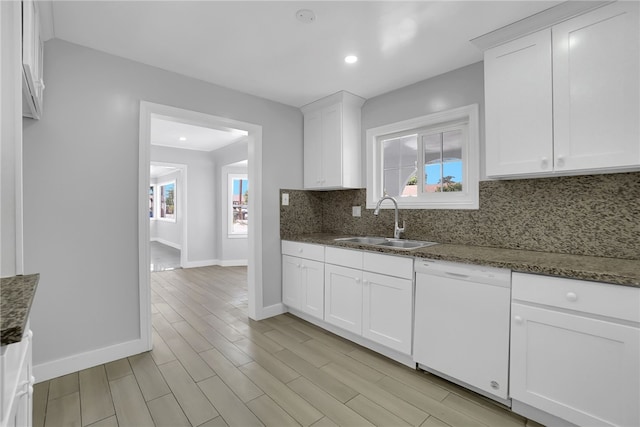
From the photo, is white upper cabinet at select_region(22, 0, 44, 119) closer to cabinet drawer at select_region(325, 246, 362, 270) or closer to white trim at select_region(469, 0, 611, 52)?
cabinet drawer at select_region(325, 246, 362, 270)

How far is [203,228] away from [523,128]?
227 inches

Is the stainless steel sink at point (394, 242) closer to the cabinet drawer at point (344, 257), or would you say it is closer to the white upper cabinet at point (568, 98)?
the cabinet drawer at point (344, 257)

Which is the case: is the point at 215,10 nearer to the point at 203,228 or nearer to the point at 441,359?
the point at 441,359

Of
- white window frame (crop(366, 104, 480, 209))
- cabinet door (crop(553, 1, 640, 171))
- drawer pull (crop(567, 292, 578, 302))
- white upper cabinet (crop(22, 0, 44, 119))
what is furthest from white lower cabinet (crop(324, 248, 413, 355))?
white upper cabinet (crop(22, 0, 44, 119))

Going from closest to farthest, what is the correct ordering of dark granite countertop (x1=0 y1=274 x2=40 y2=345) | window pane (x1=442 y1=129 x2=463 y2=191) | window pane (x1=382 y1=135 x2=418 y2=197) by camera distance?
dark granite countertop (x1=0 y1=274 x2=40 y2=345), window pane (x1=442 y1=129 x2=463 y2=191), window pane (x1=382 y1=135 x2=418 y2=197)

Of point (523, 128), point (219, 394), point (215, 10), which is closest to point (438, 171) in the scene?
point (523, 128)

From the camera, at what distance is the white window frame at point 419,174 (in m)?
2.48

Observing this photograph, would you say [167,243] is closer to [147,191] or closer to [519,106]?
[147,191]

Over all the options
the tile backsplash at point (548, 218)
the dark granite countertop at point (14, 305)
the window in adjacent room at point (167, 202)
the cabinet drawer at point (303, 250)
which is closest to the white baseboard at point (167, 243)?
the window in adjacent room at point (167, 202)

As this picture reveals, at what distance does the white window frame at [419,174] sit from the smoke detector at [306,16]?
1375mm

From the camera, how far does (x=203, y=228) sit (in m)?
6.25

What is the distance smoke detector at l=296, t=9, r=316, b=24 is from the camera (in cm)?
183

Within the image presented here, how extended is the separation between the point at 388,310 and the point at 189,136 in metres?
4.47

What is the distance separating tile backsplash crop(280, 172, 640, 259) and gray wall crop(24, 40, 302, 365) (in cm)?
238
